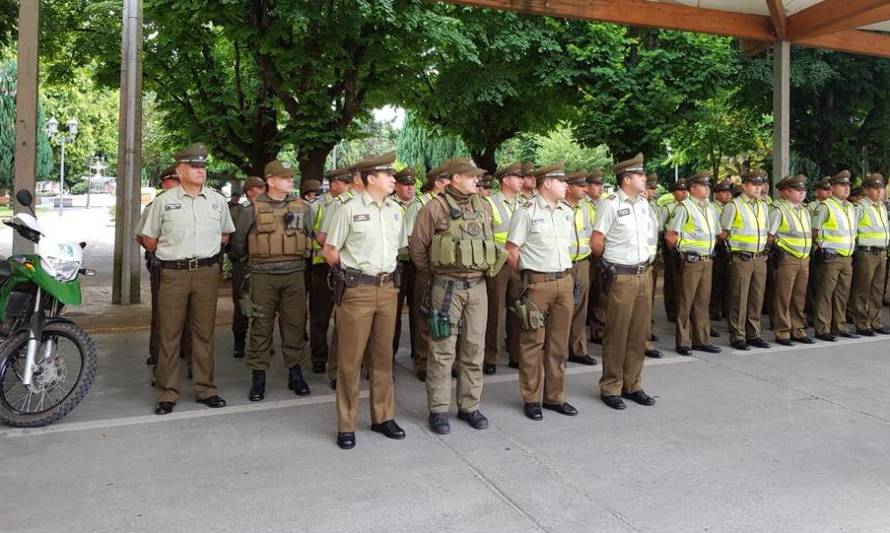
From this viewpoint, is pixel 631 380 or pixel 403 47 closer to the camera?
pixel 631 380

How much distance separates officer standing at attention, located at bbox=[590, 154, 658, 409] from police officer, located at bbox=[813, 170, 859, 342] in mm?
3719

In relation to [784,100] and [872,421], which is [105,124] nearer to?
[784,100]

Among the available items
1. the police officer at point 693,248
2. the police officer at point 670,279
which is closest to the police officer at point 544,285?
the police officer at point 693,248

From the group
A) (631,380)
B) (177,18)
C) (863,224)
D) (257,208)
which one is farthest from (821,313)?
(177,18)

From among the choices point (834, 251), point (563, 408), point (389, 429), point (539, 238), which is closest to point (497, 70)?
point (834, 251)

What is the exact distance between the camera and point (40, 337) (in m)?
4.91

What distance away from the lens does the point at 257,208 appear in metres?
5.73

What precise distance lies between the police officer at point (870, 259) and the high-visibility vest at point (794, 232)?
1.00 meters

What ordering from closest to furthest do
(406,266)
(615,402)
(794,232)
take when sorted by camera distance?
1. (615,402)
2. (406,266)
3. (794,232)

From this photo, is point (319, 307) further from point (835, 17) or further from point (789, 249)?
point (835, 17)

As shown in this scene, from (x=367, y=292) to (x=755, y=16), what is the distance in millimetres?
8231

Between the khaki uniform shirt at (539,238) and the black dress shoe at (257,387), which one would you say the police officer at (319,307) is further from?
the khaki uniform shirt at (539,238)

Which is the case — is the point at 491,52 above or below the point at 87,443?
above

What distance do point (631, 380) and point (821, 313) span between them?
3910 millimetres
